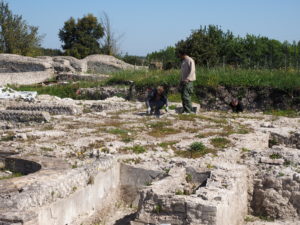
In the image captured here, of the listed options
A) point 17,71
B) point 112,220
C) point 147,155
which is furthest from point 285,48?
point 112,220

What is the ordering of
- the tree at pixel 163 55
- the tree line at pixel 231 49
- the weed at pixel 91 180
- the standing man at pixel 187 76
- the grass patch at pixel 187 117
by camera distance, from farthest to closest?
the tree at pixel 163 55 → the tree line at pixel 231 49 → the standing man at pixel 187 76 → the grass patch at pixel 187 117 → the weed at pixel 91 180

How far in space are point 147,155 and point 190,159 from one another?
72 centimetres

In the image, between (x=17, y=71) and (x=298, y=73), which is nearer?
(x=298, y=73)

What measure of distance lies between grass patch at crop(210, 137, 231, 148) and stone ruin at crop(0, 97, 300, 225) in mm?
219

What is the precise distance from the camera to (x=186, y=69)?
11312 mm

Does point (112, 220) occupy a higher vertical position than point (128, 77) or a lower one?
lower

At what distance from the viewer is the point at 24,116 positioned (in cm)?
1119

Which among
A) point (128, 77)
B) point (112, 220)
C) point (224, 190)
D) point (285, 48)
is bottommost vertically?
point (112, 220)

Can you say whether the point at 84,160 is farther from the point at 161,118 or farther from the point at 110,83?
the point at 110,83

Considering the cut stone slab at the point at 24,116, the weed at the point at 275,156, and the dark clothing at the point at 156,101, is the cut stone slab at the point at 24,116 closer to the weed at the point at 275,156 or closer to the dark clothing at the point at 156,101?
the dark clothing at the point at 156,101

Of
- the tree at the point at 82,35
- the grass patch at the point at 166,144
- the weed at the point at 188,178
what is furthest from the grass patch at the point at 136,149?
the tree at the point at 82,35

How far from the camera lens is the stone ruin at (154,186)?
4.75 m

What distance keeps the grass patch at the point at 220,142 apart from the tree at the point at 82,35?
95.4 ft

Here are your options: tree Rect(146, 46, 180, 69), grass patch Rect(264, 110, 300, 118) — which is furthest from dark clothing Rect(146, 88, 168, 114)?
tree Rect(146, 46, 180, 69)
